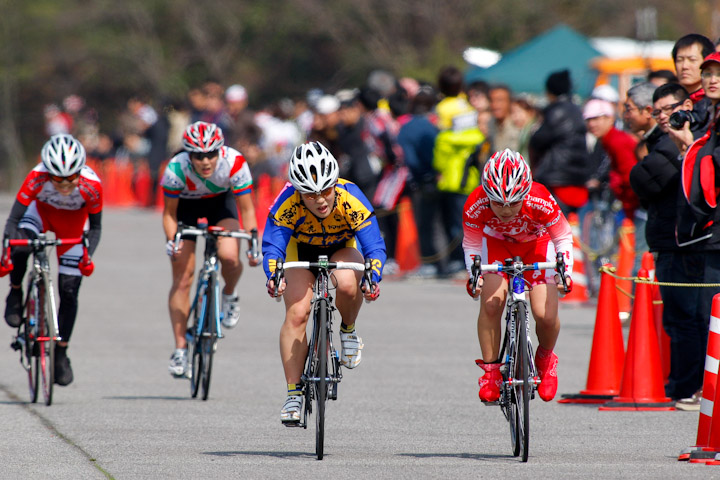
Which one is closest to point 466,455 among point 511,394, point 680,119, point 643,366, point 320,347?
point 511,394

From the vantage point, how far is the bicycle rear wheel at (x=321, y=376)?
8273 mm

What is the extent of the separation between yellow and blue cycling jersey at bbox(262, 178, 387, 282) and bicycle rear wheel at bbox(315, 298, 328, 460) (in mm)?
419

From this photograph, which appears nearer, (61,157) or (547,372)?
(547,372)

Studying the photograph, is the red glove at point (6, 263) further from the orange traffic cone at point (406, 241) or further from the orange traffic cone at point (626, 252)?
the orange traffic cone at point (406, 241)

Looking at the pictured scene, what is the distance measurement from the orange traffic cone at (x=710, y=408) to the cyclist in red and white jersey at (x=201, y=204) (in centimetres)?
420

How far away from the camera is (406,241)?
2066 centimetres

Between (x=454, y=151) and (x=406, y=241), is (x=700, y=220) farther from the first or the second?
(x=406, y=241)

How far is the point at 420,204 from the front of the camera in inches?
786

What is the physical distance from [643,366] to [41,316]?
180 inches

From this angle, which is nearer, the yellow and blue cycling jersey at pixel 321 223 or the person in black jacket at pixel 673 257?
the yellow and blue cycling jersey at pixel 321 223

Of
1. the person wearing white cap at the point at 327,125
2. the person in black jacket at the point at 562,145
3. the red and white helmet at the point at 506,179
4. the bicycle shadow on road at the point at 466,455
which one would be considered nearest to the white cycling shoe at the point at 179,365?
the bicycle shadow on road at the point at 466,455

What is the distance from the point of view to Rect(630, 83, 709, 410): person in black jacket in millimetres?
10227

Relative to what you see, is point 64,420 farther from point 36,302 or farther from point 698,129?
point 698,129

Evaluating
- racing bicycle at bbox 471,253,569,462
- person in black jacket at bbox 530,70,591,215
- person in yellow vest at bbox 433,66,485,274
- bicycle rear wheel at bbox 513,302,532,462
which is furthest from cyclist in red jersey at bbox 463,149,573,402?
person in yellow vest at bbox 433,66,485,274
